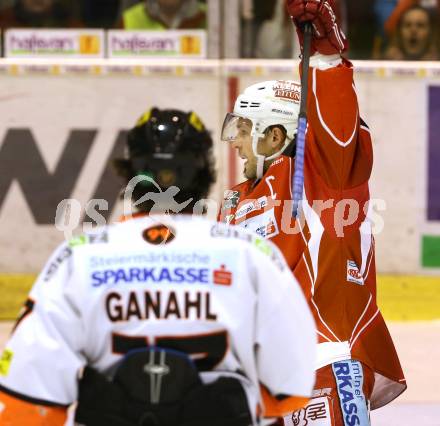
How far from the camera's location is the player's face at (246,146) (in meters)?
3.49

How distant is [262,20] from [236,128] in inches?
118

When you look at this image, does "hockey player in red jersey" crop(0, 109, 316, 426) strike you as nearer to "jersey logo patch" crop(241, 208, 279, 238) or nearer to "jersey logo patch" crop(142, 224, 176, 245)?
"jersey logo patch" crop(142, 224, 176, 245)

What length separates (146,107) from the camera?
651cm

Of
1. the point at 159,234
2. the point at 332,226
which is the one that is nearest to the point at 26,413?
the point at 159,234

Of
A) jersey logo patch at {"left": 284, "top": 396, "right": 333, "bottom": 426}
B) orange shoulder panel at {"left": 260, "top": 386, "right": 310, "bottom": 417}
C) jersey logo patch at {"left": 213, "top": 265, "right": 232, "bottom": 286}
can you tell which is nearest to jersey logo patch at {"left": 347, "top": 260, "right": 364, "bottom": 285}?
jersey logo patch at {"left": 284, "top": 396, "right": 333, "bottom": 426}

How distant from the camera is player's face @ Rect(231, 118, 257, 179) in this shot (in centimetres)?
349

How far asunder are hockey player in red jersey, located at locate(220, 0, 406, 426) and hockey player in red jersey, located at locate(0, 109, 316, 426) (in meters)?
0.99

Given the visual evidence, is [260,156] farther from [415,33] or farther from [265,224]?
[415,33]

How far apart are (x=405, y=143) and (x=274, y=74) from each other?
0.79 meters

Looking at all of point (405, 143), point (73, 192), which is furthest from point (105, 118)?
point (405, 143)

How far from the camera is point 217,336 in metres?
2.22

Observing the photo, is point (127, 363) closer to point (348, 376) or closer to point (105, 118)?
point (348, 376)

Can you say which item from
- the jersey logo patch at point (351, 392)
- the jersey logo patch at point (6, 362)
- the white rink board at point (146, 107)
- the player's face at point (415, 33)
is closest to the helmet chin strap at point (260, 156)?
the jersey logo patch at point (351, 392)

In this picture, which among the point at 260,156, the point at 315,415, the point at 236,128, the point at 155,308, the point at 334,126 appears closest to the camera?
the point at 155,308
